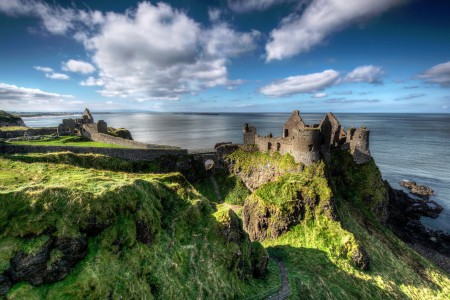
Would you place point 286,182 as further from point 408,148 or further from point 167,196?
point 408,148

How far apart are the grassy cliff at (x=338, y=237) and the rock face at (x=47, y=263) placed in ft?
57.3

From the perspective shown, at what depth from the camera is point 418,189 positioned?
189 ft

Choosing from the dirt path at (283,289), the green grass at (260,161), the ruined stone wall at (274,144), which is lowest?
the dirt path at (283,289)

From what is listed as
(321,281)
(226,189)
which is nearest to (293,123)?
(226,189)

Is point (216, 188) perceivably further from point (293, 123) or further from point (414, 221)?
point (414, 221)

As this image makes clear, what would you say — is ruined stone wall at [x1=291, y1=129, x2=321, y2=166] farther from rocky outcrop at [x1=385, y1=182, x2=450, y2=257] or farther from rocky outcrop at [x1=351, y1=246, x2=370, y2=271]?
rocky outcrop at [x1=385, y1=182, x2=450, y2=257]

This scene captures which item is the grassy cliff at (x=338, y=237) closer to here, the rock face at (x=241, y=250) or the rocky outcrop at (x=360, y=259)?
the rocky outcrop at (x=360, y=259)

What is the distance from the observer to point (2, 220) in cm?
1258

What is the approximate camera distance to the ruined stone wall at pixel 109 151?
28391mm

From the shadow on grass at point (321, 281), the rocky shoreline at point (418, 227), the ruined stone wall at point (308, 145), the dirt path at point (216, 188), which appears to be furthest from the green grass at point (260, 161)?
the rocky shoreline at point (418, 227)

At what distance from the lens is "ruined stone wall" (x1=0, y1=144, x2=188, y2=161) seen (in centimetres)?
2839

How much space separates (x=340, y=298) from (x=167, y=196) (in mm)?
18680

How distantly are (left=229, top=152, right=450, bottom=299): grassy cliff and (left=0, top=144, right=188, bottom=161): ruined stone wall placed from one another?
671 inches

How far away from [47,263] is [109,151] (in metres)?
25.3
